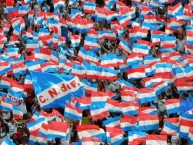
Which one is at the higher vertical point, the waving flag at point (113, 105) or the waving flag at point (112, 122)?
the waving flag at point (113, 105)

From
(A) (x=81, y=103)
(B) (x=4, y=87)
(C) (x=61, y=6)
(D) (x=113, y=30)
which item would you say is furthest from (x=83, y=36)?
(A) (x=81, y=103)

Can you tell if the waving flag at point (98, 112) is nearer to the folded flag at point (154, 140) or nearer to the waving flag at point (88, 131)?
the waving flag at point (88, 131)

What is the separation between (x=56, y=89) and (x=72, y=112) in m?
1.11

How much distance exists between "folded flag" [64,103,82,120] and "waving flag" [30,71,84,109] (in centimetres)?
75

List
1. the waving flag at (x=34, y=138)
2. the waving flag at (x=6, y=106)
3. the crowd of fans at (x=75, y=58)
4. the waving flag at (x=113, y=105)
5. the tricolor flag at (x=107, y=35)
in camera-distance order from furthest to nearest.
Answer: the tricolor flag at (x=107, y=35) → the waving flag at (x=6, y=106) → the crowd of fans at (x=75, y=58) → the waving flag at (x=113, y=105) → the waving flag at (x=34, y=138)

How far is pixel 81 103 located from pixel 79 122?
0.56 meters

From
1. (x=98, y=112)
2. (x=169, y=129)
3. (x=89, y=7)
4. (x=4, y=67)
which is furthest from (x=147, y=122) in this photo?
(x=89, y=7)

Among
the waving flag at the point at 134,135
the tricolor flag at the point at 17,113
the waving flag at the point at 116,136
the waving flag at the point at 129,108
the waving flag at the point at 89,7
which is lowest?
the tricolor flag at the point at 17,113

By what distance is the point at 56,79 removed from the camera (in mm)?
16109

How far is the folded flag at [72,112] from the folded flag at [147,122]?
1.70 m

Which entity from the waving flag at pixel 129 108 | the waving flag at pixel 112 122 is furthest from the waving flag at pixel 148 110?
the waving flag at pixel 112 122

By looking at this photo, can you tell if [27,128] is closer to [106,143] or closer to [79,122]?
[79,122]

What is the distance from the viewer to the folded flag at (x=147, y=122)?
1449 centimetres

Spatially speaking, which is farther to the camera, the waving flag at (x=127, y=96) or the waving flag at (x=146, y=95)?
the waving flag at (x=127, y=96)
